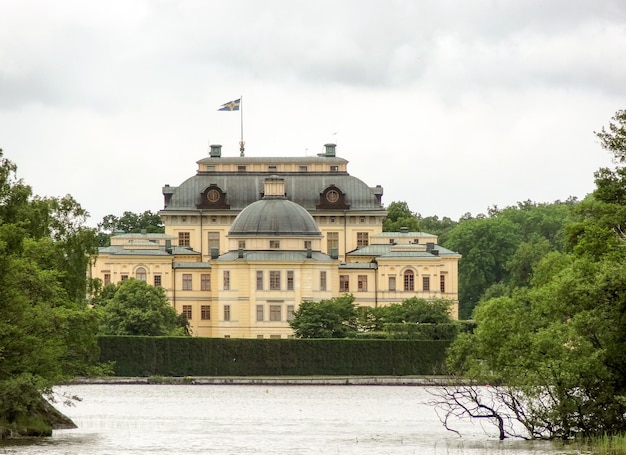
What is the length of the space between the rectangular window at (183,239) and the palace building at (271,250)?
32 mm

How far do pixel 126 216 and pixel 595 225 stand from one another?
11183cm

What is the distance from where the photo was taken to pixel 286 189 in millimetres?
139125

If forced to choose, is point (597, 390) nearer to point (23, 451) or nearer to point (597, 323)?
point (597, 323)

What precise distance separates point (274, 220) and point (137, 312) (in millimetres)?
16394

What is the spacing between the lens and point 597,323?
167 ft

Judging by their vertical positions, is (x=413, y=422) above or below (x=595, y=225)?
below

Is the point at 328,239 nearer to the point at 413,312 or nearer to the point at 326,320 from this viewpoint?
the point at 326,320

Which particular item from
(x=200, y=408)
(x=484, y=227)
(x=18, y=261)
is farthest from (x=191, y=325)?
(x=18, y=261)

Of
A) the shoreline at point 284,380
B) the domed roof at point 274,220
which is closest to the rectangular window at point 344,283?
the domed roof at point 274,220

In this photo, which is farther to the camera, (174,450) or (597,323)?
(174,450)

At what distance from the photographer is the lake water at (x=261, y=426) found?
178 ft

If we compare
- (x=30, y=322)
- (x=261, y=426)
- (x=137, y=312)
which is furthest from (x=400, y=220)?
(x=30, y=322)

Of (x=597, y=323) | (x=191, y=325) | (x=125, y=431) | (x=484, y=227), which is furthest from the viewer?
(x=484, y=227)

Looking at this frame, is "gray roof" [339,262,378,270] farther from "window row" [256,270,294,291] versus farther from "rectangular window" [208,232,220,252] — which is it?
"rectangular window" [208,232,220,252]
